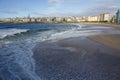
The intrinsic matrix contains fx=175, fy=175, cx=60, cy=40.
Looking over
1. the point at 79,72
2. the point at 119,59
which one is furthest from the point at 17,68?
the point at 119,59

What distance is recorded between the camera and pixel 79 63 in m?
7.88

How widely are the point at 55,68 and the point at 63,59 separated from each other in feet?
5.08

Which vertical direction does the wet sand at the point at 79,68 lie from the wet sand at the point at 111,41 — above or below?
below

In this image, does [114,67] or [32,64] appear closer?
[114,67]

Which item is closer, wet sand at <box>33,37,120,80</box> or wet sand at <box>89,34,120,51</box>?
wet sand at <box>33,37,120,80</box>

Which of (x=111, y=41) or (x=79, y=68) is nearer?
(x=79, y=68)

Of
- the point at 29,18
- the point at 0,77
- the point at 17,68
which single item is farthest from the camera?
the point at 29,18

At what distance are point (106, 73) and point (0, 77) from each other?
3869 mm

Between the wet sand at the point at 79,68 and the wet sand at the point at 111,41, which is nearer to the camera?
the wet sand at the point at 79,68

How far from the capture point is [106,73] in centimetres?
641

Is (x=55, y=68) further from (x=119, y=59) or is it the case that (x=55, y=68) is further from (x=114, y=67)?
(x=119, y=59)

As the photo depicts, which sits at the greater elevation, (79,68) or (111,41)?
(111,41)

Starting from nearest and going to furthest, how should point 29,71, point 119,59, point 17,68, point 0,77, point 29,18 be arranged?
point 0,77 → point 29,71 → point 17,68 → point 119,59 → point 29,18

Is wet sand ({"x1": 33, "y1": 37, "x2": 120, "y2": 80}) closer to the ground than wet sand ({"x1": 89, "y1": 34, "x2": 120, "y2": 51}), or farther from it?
closer to the ground
